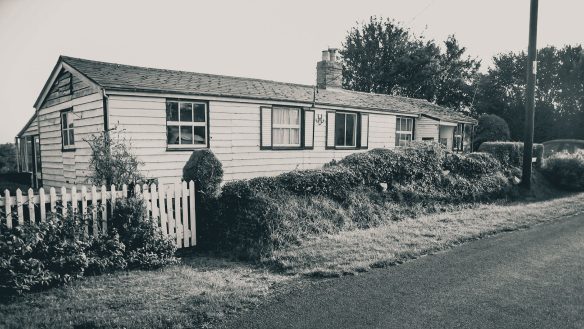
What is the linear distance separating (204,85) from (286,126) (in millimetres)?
3510

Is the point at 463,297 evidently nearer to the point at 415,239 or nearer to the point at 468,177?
the point at 415,239

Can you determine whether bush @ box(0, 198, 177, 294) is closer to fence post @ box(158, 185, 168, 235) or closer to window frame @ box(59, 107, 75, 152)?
fence post @ box(158, 185, 168, 235)

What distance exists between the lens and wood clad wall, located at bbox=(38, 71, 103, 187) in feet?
36.5

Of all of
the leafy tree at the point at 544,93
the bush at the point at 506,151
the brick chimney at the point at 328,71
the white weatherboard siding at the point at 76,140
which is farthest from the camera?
the leafy tree at the point at 544,93

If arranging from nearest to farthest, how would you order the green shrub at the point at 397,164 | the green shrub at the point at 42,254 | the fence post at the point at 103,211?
the green shrub at the point at 42,254 < the fence post at the point at 103,211 < the green shrub at the point at 397,164

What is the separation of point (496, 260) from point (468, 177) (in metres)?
7.06

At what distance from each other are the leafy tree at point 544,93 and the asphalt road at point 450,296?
3797 cm

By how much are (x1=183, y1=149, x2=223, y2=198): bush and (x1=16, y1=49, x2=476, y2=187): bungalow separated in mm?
2818

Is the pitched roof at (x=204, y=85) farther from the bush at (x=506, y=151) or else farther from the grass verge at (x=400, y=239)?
the grass verge at (x=400, y=239)

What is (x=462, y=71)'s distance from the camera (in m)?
44.5

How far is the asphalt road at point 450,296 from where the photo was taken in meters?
4.12

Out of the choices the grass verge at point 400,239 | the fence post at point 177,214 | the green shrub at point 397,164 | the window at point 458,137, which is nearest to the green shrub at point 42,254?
the fence post at point 177,214

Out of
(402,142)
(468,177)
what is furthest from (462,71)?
(468,177)

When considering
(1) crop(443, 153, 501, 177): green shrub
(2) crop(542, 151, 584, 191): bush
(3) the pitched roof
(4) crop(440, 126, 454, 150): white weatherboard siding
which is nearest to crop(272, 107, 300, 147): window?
(3) the pitched roof
